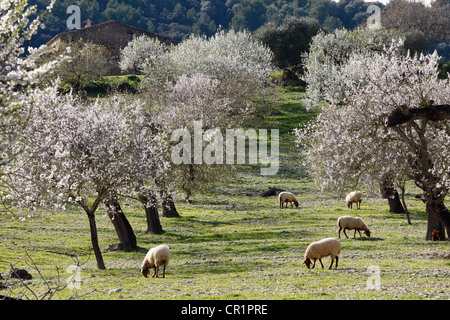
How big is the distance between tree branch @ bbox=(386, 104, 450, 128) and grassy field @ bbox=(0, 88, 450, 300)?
6.10 m

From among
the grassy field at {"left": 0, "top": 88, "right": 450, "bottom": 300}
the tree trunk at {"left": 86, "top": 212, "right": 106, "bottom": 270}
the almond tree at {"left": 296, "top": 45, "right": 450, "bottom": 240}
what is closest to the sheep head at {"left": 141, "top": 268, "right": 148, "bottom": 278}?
the grassy field at {"left": 0, "top": 88, "right": 450, "bottom": 300}

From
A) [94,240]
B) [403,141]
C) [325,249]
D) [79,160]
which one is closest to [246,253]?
[325,249]

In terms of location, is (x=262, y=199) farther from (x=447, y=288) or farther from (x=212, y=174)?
(x=447, y=288)

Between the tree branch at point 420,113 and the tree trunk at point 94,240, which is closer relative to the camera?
the tree branch at point 420,113

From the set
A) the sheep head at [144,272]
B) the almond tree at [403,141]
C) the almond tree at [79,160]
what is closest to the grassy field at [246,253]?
the sheep head at [144,272]

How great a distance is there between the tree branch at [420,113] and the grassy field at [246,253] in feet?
20.0

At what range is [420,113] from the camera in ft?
63.6

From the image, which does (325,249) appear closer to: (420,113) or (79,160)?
(420,113)

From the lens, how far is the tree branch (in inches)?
742

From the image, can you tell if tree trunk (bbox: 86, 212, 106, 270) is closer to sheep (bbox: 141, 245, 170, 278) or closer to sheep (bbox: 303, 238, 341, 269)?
sheep (bbox: 141, 245, 170, 278)

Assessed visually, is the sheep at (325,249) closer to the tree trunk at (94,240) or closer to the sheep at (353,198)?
the tree trunk at (94,240)

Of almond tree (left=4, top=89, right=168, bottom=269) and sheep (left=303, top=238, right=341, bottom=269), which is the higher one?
almond tree (left=4, top=89, right=168, bottom=269)

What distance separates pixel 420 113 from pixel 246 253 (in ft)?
48.6

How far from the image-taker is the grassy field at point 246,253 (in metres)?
19.4
